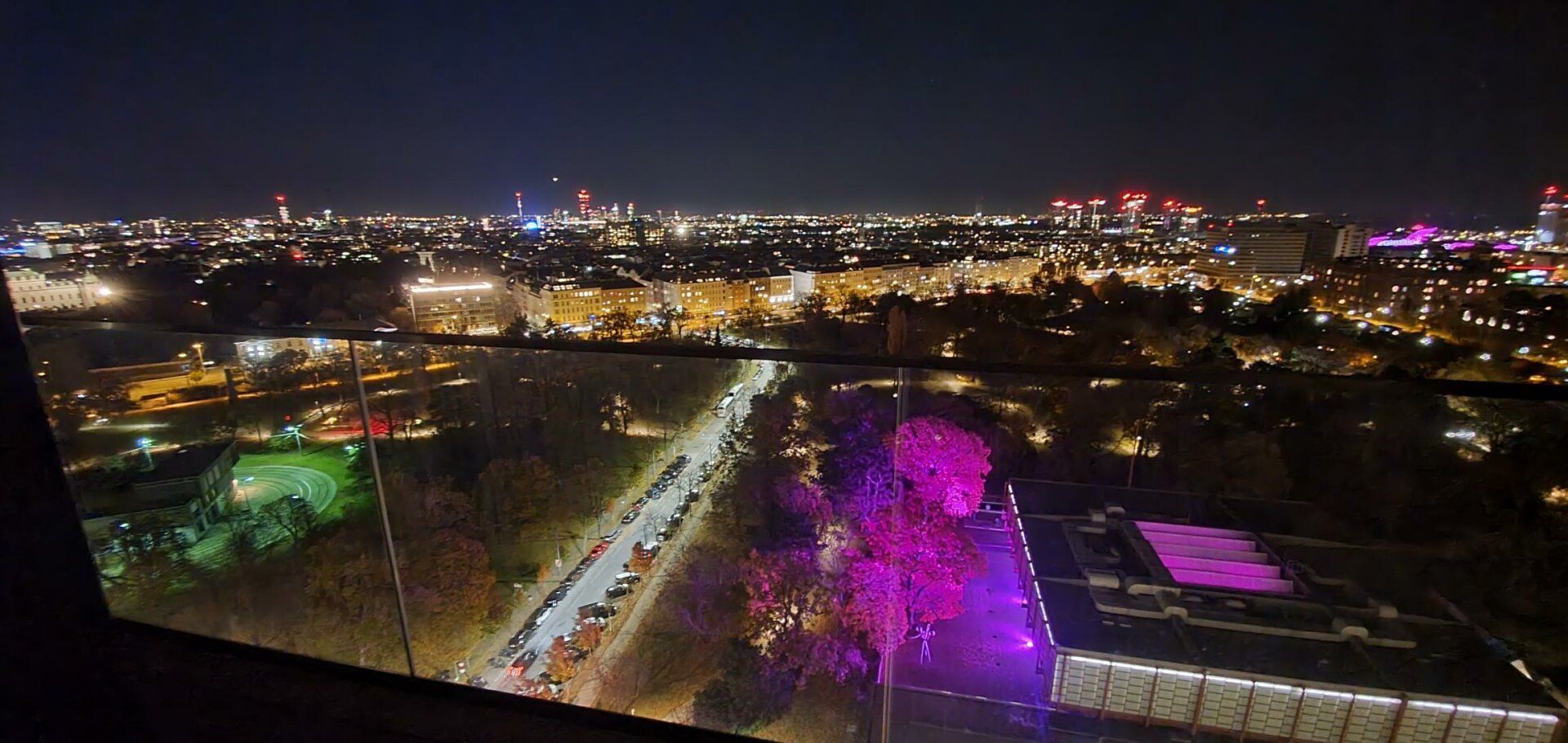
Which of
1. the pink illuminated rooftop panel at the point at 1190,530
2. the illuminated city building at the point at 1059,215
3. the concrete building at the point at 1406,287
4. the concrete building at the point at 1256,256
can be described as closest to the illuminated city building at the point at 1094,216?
the illuminated city building at the point at 1059,215

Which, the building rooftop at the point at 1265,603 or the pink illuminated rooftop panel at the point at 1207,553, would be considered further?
the pink illuminated rooftop panel at the point at 1207,553

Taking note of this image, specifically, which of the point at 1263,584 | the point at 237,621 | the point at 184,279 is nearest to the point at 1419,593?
the point at 1263,584

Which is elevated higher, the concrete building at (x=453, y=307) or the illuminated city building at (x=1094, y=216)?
the illuminated city building at (x=1094, y=216)

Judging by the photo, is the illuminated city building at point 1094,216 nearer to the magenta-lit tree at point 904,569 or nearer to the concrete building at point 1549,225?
the concrete building at point 1549,225

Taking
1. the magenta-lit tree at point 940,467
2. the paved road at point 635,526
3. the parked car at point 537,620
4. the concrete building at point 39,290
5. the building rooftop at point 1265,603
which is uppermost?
the concrete building at point 39,290

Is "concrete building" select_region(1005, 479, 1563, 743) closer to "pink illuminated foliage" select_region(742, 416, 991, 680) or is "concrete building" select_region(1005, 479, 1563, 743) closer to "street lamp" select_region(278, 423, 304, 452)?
"pink illuminated foliage" select_region(742, 416, 991, 680)

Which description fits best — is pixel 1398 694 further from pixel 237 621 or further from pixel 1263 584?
pixel 237 621

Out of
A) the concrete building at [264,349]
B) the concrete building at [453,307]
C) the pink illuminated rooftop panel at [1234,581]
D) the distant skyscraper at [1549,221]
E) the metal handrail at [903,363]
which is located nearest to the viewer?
the metal handrail at [903,363]
